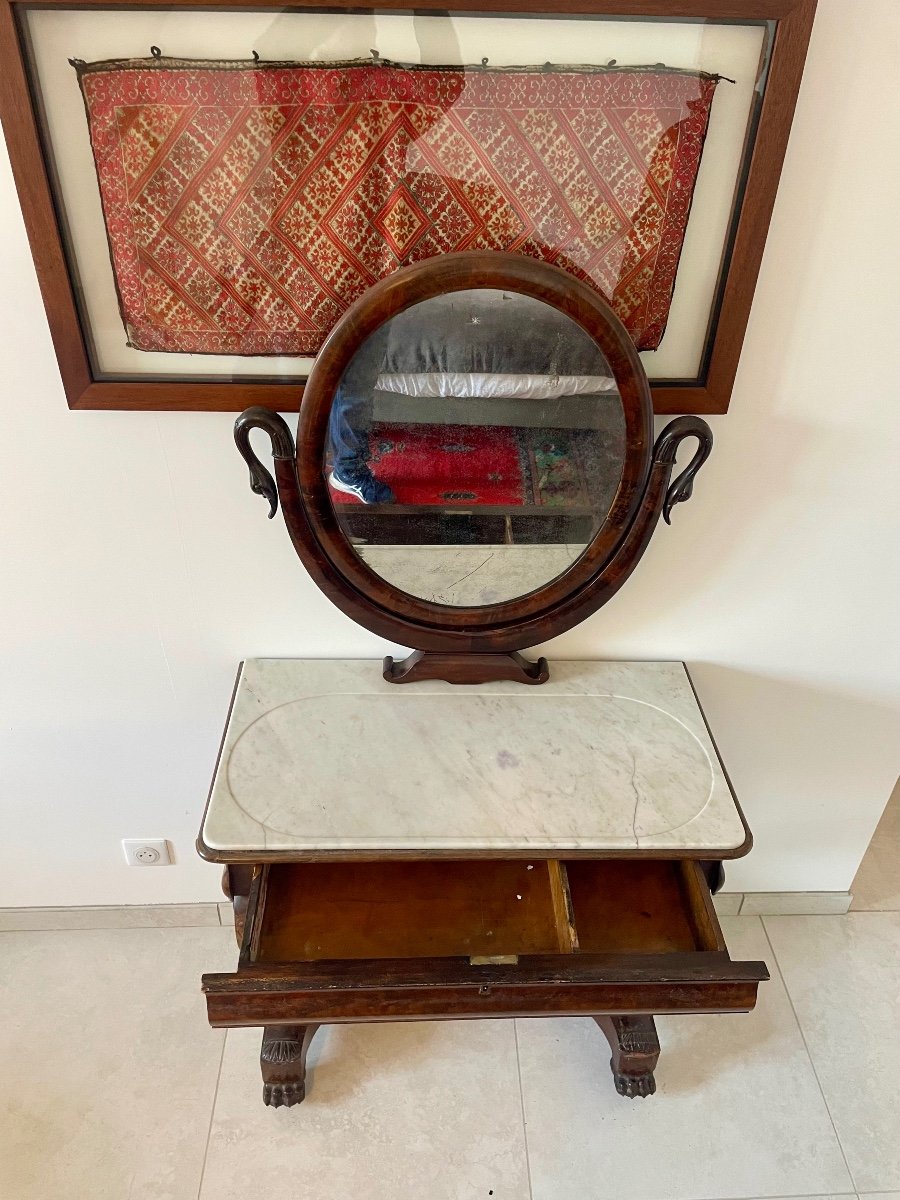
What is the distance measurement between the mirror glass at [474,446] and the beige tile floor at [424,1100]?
3.02ft

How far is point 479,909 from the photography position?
1312 mm

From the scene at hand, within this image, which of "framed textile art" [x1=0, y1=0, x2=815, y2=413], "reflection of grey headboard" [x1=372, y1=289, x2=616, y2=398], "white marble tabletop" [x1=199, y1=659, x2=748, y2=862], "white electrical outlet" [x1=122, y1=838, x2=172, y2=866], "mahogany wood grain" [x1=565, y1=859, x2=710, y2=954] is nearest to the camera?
"framed textile art" [x1=0, y1=0, x2=815, y2=413]

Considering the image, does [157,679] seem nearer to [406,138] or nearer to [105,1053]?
[105,1053]

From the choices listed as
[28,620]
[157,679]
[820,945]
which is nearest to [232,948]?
[157,679]

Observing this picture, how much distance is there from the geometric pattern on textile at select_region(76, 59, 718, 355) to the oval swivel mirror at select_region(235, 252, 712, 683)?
74 millimetres

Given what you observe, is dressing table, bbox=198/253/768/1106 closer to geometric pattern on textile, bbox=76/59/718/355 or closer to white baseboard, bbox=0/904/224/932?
geometric pattern on textile, bbox=76/59/718/355

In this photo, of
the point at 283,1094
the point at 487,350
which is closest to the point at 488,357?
the point at 487,350

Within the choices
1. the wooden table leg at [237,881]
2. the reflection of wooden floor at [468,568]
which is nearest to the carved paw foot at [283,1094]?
the wooden table leg at [237,881]

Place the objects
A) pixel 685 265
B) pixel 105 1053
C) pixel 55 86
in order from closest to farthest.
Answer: pixel 55 86 → pixel 685 265 → pixel 105 1053

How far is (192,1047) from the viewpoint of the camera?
1578mm

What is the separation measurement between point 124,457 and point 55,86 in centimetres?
45

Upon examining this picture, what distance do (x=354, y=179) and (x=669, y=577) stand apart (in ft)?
2.47

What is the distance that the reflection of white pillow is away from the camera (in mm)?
1076

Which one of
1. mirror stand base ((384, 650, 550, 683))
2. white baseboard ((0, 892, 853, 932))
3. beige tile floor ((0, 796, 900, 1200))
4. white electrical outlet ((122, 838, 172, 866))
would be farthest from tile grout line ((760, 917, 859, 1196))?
white electrical outlet ((122, 838, 172, 866))
